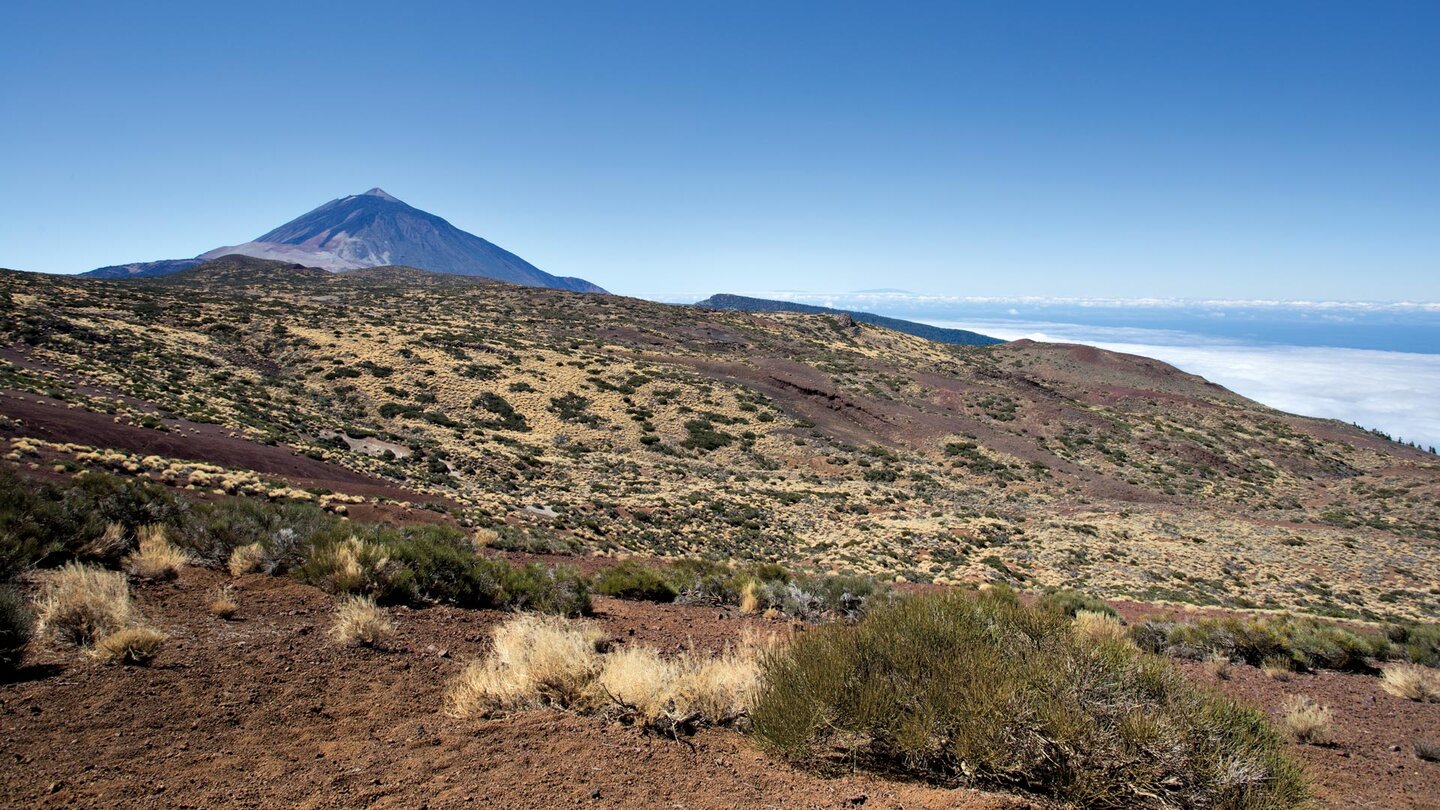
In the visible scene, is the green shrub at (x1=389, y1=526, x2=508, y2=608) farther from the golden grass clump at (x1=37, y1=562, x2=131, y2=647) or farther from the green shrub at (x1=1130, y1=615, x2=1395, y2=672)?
the green shrub at (x1=1130, y1=615, x2=1395, y2=672)

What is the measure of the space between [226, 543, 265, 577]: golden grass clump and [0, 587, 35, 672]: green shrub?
2.41 meters

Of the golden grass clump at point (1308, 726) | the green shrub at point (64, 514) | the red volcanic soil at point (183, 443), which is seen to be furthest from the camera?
the red volcanic soil at point (183, 443)

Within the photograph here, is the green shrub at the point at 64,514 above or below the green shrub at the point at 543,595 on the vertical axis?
above

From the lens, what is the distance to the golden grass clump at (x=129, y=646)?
4.82 m

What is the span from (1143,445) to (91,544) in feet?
167

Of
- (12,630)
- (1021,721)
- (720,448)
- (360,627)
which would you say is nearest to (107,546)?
(12,630)

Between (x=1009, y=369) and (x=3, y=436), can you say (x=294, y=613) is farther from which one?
(x=1009, y=369)

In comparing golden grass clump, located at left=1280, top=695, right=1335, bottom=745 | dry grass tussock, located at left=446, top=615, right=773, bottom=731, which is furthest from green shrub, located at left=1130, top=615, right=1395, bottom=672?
dry grass tussock, located at left=446, top=615, right=773, bottom=731

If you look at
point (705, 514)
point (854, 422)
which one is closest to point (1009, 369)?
point (854, 422)

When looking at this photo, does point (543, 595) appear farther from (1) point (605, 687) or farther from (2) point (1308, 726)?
(2) point (1308, 726)

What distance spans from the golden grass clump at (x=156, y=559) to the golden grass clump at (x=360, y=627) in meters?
2.28

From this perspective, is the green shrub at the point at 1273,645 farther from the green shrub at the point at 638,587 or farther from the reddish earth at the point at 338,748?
the green shrub at the point at 638,587

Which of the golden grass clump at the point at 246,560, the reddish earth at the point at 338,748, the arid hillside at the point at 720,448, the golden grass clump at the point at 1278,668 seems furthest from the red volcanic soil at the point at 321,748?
the arid hillside at the point at 720,448

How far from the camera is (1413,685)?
288 inches
